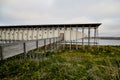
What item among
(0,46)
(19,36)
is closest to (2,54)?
(0,46)

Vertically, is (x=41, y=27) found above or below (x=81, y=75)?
above

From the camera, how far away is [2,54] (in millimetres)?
7816

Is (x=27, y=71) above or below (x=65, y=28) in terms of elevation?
below

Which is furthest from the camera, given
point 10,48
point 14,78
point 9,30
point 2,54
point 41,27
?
point 9,30

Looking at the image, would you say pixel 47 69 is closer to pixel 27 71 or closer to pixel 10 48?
pixel 27 71

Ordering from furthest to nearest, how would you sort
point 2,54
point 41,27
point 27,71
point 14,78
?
1. point 41,27
2. point 2,54
3. point 27,71
4. point 14,78

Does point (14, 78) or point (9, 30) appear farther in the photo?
point (9, 30)

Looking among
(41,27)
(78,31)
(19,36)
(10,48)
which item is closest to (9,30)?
(19,36)

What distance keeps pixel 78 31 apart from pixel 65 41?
302 centimetres

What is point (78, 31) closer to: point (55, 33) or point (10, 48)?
point (55, 33)

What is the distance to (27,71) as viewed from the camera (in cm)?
725

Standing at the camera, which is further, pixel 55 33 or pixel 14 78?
pixel 55 33

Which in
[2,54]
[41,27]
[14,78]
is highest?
[41,27]

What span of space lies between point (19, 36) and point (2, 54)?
27.1 meters
